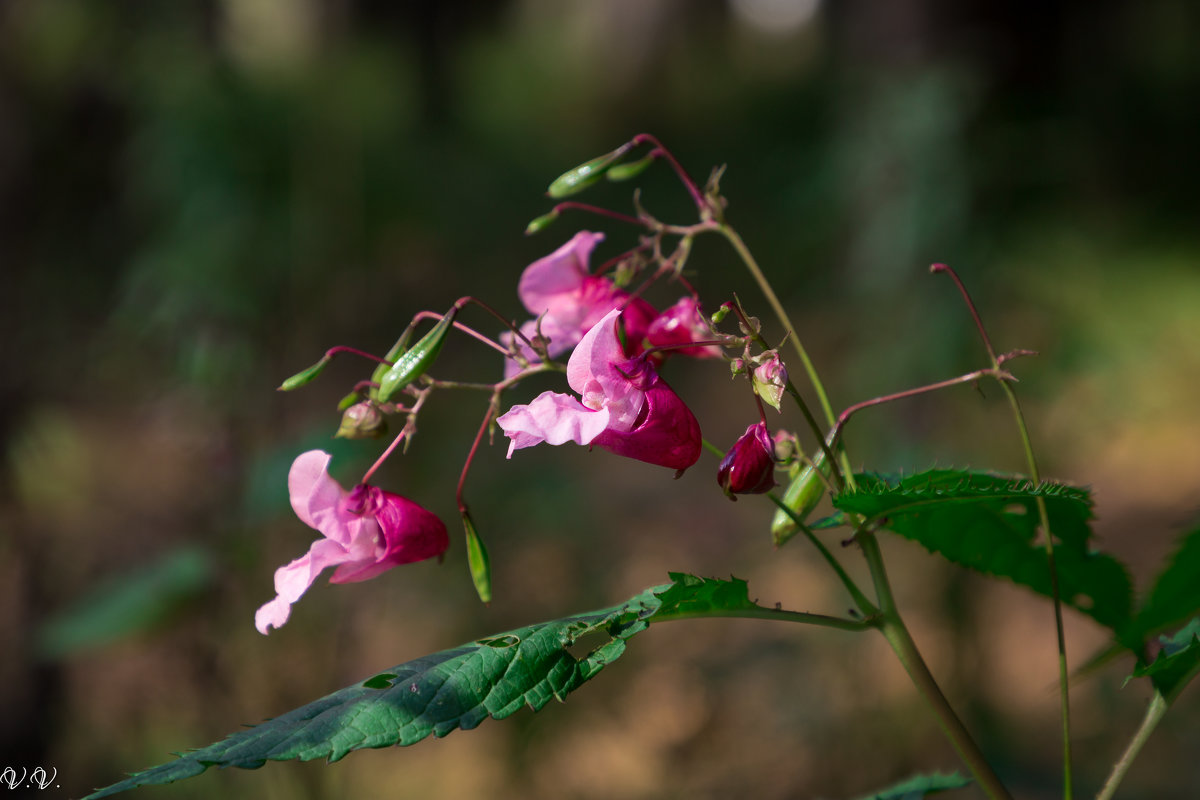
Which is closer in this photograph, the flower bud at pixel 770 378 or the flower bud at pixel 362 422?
the flower bud at pixel 770 378

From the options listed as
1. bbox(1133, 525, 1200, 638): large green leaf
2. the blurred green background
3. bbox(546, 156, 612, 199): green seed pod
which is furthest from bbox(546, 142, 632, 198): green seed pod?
the blurred green background

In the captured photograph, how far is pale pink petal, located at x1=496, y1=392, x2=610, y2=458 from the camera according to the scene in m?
0.65

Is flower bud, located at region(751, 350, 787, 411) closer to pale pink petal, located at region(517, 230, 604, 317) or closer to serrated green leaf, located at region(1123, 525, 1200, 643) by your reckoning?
pale pink petal, located at region(517, 230, 604, 317)

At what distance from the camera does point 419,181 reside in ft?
12.8

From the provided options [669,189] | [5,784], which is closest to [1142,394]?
[669,189]

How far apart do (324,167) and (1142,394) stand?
Result: 3.04m

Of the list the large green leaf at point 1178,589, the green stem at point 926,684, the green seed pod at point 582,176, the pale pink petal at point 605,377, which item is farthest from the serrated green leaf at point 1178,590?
the green seed pod at point 582,176

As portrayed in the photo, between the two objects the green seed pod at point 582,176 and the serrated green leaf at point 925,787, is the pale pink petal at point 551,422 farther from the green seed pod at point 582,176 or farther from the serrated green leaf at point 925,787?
the serrated green leaf at point 925,787

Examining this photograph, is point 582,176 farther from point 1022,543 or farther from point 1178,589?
point 1178,589

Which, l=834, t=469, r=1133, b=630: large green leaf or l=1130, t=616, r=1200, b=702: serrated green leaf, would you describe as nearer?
l=1130, t=616, r=1200, b=702: serrated green leaf

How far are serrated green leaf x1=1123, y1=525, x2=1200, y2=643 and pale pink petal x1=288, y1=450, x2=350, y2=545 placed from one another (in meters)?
0.70

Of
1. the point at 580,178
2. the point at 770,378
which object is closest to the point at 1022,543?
the point at 770,378

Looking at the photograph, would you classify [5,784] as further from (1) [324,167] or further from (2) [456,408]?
(1) [324,167]

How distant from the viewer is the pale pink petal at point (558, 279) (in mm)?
889
